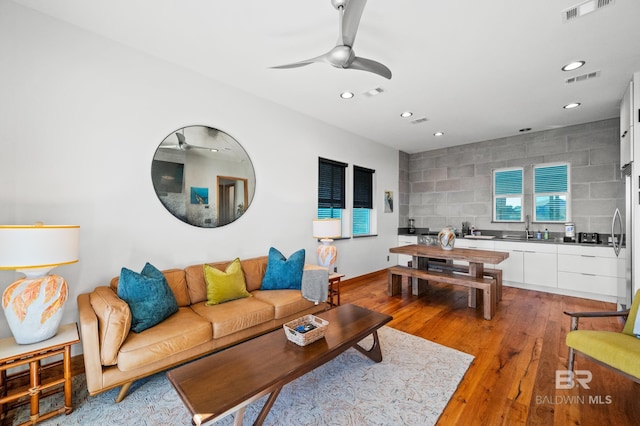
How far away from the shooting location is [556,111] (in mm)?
4016

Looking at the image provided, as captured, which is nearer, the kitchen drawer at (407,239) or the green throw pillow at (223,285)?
the green throw pillow at (223,285)

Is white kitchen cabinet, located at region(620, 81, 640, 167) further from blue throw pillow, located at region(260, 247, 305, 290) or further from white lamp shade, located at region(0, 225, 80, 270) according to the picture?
white lamp shade, located at region(0, 225, 80, 270)

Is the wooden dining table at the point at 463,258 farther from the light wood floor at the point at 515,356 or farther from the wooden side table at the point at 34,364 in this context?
the wooden side table at the point at 34,364

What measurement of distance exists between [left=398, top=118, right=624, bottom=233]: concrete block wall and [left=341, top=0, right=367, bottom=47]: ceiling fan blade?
16.2ft

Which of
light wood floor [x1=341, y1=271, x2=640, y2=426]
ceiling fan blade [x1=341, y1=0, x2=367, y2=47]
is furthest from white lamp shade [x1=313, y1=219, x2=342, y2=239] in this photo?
ceiling fan blade [x1=341, y1=0, x2=367, y2=47]

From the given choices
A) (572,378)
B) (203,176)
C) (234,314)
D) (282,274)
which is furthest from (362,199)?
(572,378)

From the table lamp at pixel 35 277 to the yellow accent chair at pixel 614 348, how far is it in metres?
3.73

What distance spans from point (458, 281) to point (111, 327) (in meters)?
3.82

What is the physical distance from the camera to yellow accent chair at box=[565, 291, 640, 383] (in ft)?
5.51

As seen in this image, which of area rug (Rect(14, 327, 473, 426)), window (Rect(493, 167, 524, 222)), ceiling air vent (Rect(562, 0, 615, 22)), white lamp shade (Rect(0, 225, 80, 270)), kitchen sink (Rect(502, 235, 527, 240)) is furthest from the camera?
window (Rect(493, 167, 524, 222))

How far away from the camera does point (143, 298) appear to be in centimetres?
213

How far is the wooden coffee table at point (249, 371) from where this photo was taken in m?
1.34

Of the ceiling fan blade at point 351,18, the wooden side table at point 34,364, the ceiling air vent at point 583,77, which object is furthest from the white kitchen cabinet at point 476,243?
the wooden side table at point 34,364

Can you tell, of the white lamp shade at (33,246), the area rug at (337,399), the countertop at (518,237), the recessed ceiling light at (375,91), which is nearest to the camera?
the white lamp shade at (33,246)
